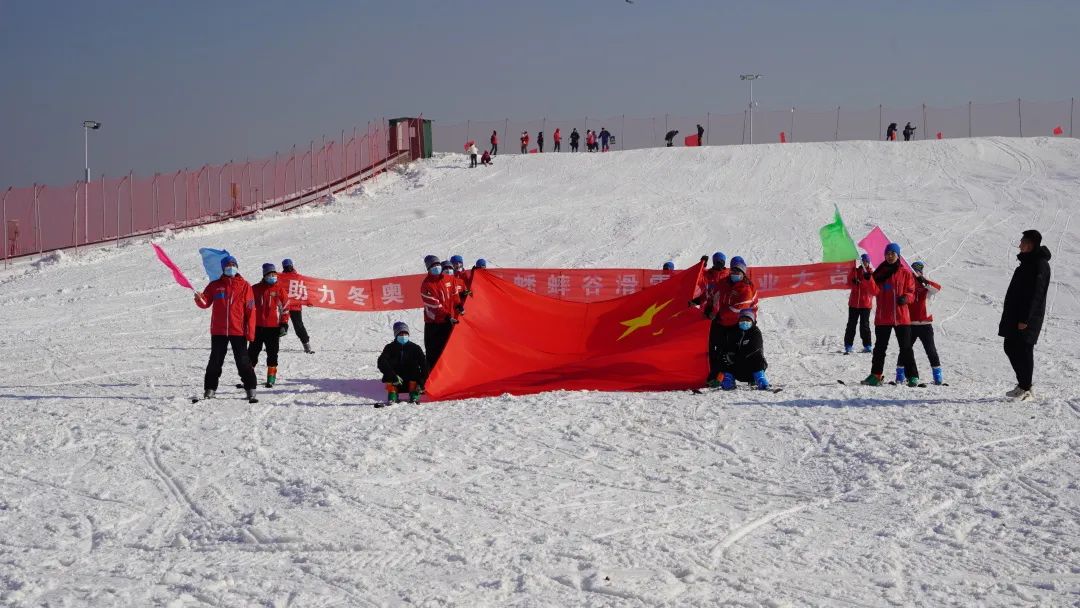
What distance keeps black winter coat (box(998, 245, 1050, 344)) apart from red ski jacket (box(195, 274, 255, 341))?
22.9 ft

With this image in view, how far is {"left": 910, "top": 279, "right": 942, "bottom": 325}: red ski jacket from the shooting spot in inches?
417

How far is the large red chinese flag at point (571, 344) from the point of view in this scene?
10.4 meters

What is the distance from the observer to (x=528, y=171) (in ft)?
115

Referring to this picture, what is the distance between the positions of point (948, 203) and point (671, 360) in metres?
19.1

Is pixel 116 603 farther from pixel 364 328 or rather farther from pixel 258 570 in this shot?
pixel 364 328

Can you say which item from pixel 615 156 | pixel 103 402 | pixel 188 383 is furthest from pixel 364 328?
pixel 615 156

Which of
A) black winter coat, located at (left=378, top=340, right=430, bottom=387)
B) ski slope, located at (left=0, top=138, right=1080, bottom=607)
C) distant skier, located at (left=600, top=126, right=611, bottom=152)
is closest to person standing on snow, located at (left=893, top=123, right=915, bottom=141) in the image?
distant skier, located at (left=600, top=126, right=611, bottom=152)

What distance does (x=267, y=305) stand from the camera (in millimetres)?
11422

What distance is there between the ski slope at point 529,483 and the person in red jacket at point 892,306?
551 mm

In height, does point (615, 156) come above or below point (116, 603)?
above

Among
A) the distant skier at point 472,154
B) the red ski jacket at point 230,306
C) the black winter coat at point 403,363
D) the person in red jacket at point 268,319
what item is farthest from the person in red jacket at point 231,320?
the distant skier at point 472,154

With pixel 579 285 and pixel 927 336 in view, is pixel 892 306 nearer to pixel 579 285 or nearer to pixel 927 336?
pixel 927 336

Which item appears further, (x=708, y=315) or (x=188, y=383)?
(x=188, y=383)

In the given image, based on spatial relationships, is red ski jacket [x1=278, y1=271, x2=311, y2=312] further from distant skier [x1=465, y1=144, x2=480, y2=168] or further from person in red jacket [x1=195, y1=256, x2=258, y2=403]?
distant skier [x1=465, y1=144, x2=480, y2=168]
